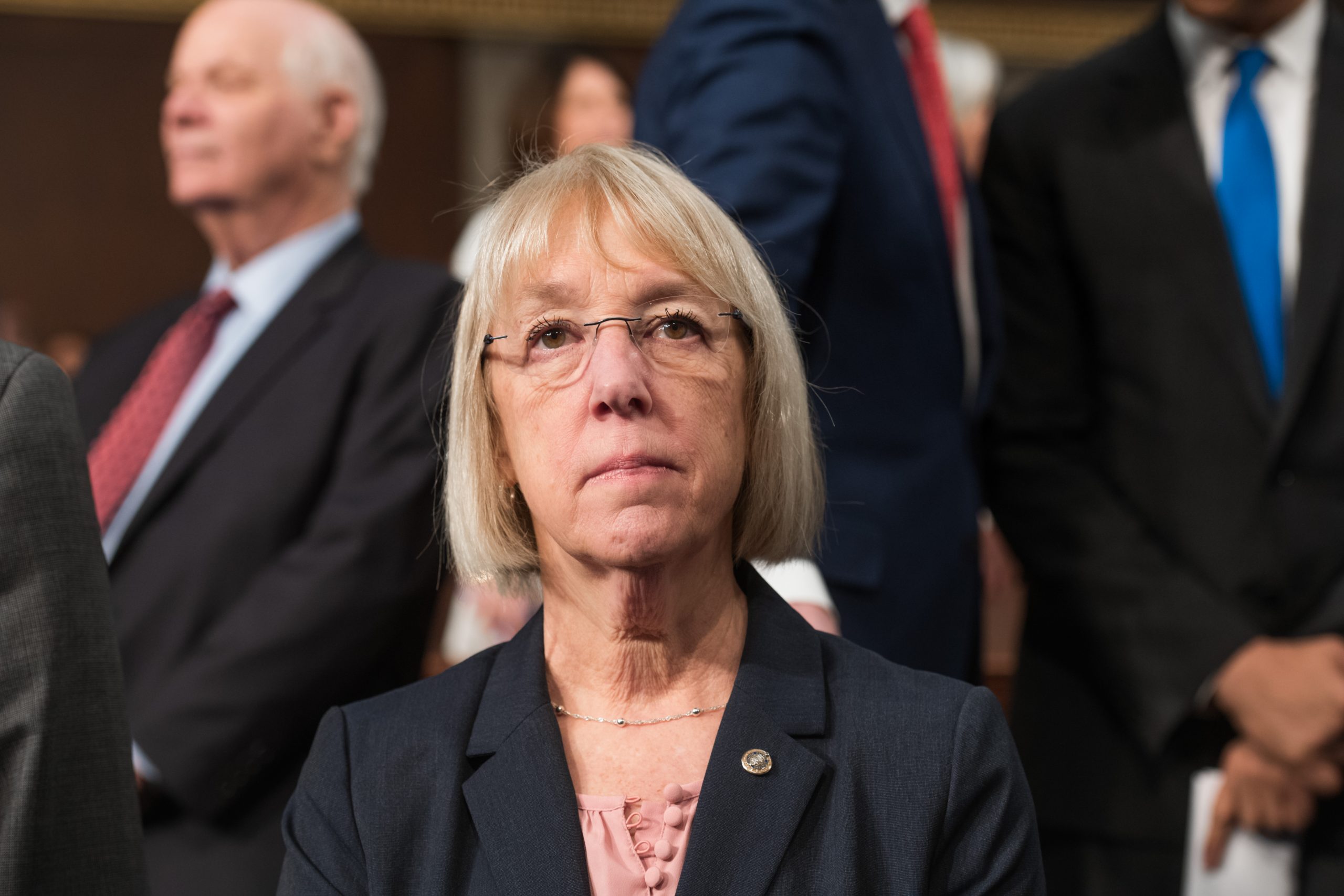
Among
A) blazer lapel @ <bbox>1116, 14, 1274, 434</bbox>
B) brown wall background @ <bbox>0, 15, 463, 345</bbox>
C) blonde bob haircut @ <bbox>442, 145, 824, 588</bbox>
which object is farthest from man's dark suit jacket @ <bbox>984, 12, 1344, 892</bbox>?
brown wall background @ <bbox>0, 15, 463, 345</bbox>

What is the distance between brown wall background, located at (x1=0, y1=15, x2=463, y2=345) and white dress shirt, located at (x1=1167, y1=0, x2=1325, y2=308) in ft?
11.2

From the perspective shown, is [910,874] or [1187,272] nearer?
[910,874]

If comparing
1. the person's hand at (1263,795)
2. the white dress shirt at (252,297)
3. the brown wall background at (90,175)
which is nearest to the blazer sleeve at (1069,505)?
the person's hand at (1263,795)

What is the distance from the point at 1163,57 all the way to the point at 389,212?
383 centimetres

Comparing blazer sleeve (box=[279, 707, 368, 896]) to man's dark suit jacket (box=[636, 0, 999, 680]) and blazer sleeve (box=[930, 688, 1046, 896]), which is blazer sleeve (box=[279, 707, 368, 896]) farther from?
man's dark suit jacket (box=[636, 0, 999, 680])

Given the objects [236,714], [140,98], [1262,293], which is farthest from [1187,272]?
[140,98]

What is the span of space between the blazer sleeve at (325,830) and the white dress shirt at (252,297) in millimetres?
1258

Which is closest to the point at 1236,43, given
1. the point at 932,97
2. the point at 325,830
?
the point at 932,97

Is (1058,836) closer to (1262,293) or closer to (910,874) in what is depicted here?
(1262,293)

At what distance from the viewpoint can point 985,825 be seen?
134cm

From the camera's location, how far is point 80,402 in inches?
112

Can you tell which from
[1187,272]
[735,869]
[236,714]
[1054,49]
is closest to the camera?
[735,869]

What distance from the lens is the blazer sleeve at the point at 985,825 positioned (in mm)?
1325

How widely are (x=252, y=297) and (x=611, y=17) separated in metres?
3.47
